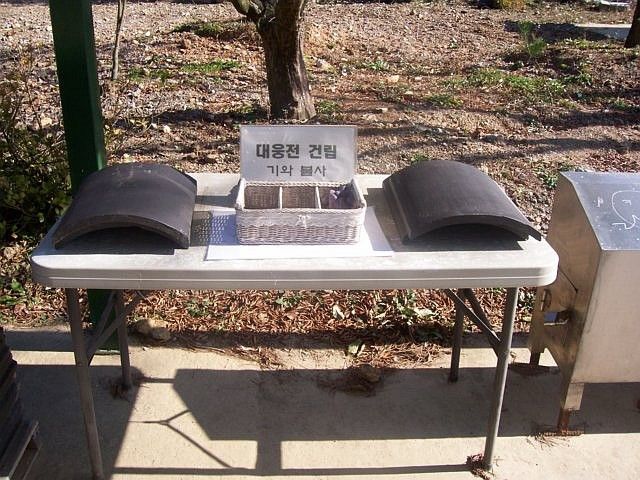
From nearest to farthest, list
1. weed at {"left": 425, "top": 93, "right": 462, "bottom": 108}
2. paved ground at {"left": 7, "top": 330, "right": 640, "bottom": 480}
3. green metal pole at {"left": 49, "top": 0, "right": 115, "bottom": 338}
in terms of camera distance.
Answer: paved ground at {"left": 7, "top": 330, "right": 640, "bottom": 480} < green metal pole at {"left": 49, "top": 0, "right": 115, "bottom": 338} < weed at {"left": 425, "top": 93, "right": 462, "bottom": 108}

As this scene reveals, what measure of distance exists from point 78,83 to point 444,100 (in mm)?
3772

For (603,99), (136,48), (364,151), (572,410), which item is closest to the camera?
(572,410)

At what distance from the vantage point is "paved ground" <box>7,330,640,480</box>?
2.61 metres

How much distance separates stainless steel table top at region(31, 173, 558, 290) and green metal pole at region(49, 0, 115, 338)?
3.03 ft

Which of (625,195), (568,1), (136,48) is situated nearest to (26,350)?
(625,195)

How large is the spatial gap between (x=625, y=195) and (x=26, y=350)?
2846 mm

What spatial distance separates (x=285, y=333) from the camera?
346 centimetres

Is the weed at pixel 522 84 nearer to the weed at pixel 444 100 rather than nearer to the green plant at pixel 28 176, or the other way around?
the weed at pixel 444 100

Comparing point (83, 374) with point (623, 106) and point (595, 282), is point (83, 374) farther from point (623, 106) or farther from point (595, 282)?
point (623, 106)

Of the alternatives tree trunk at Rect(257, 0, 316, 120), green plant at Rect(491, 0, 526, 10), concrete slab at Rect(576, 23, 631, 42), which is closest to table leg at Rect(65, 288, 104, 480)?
tree trunk at Rect(257, 0, 316, 120)

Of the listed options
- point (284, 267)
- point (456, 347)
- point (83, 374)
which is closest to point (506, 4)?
point (456, 347)

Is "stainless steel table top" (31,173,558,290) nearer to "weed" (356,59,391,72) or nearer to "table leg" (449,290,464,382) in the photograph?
"table leg" (449,290,464,382)

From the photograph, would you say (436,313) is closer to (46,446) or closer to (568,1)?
(46,446)

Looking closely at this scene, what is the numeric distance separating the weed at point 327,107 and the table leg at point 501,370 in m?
3.31
